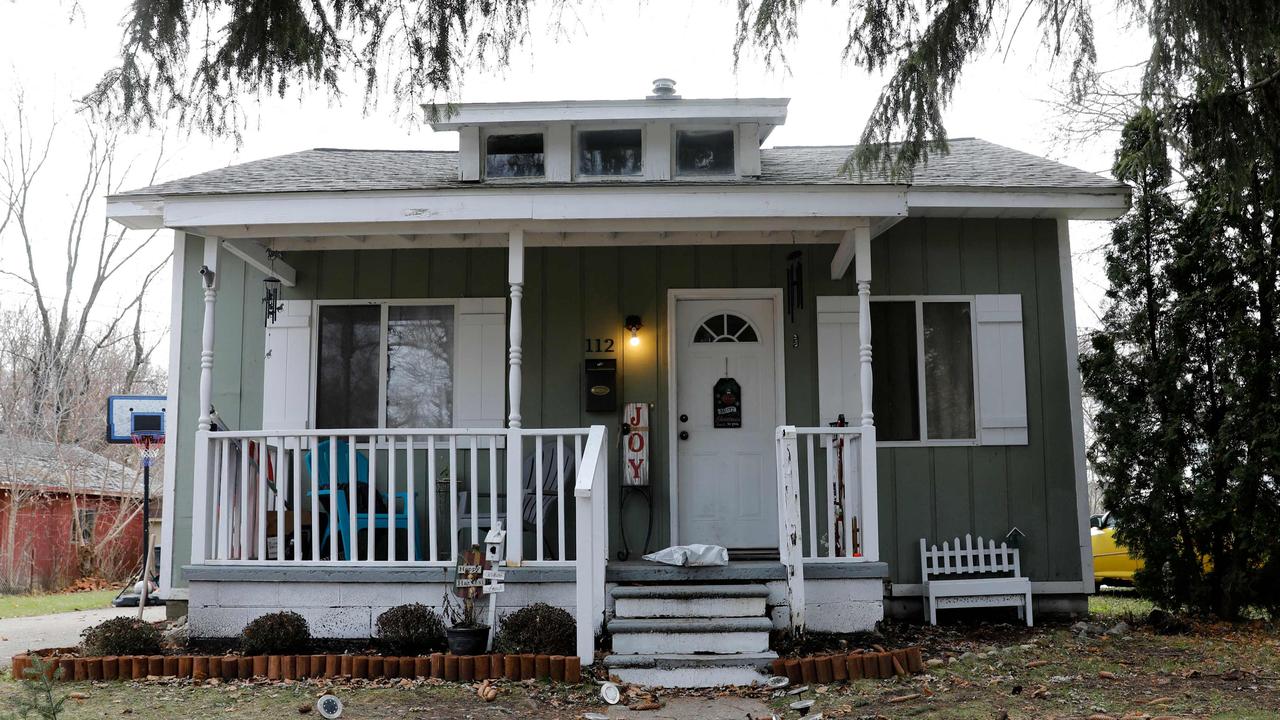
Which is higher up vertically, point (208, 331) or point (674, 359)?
point (208, 331)

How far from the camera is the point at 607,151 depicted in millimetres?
7797

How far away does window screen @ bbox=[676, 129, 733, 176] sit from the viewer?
7.79 meters

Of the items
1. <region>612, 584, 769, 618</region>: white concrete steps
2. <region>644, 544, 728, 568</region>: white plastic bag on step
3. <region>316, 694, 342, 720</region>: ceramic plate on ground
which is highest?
<region>644, 544, 728, 568</region>: white plastic bag on step

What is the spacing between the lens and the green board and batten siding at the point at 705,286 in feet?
23.9

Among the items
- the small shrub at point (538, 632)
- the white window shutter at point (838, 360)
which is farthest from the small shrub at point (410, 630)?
the white window shutter at point (838, 360)

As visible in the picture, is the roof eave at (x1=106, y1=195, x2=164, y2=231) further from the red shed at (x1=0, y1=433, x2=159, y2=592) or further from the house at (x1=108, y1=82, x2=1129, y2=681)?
the red shed at (x1=0, y1=433, x2=159, y2=592)

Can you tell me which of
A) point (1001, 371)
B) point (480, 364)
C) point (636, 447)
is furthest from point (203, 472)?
point (1001, 371)

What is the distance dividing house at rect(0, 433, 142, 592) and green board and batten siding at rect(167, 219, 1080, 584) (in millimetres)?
9123

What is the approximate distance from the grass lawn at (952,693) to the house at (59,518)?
419 inches

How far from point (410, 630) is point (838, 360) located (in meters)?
3.46

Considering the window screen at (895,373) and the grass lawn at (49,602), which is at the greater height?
the window screen at (895,373)

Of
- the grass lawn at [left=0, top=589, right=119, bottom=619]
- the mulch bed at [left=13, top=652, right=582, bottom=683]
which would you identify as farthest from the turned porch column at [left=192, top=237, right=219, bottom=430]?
the grass lawn at [left=0, top=589, right=119, bottom=619]

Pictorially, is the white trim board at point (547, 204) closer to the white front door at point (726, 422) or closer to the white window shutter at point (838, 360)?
the white window shutter at point (838, 360)

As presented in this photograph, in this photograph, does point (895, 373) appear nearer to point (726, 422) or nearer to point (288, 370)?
point (726, 422)
